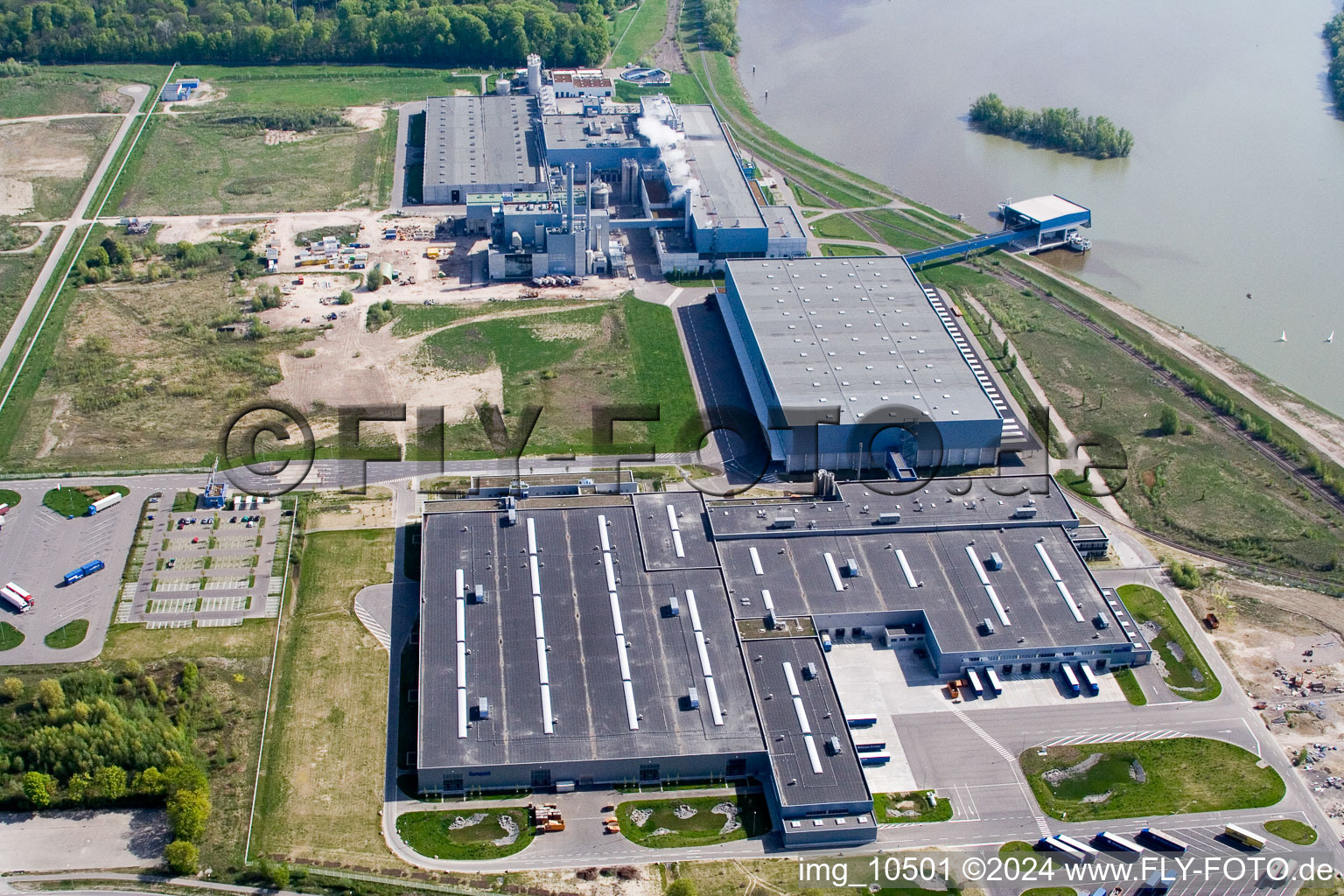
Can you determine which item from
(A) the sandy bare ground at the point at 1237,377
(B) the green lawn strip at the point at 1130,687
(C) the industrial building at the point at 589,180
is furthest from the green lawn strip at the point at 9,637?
(A) the sandy bare ground at the point at 1237,377

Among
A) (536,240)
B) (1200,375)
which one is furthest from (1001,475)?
Result: (536,240)

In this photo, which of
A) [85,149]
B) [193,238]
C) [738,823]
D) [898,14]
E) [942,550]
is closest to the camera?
[738,823]

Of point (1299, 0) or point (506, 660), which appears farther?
point (1299, 0)

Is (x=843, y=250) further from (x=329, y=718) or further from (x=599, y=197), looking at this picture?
(x=329, y=718)

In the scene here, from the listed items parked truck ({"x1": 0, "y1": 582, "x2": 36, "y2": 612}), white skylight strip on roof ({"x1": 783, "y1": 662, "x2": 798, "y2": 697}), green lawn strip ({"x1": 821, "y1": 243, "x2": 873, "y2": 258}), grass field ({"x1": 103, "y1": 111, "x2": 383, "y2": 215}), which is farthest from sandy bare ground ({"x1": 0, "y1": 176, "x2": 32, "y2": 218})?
white skylight strip on roof ({"x1": 783, "y1": 662, "x2": 798, "y2": 697})

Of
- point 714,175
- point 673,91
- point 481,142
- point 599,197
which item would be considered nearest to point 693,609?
point 599,197

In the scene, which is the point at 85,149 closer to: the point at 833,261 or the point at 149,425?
the point at 149,425

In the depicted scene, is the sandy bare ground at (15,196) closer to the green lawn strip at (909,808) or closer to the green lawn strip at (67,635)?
the green lawn strip at (67,635)
